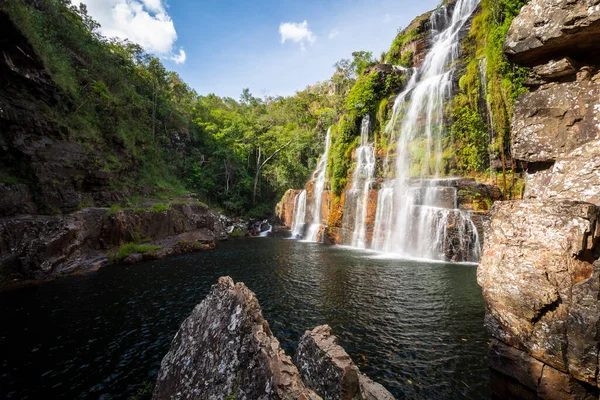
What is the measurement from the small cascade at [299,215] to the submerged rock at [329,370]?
26.1 m

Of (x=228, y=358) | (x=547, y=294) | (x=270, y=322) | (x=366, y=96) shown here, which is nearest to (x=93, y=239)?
(x=270, y=322)

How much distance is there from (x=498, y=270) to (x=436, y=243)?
1286 cm

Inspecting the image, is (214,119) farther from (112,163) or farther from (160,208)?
(160,208)

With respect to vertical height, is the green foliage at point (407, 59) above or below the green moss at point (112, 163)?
above

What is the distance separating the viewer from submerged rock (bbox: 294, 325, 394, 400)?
284 centimetres

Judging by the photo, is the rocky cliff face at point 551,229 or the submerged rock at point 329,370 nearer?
the submerged rock at point 329,370

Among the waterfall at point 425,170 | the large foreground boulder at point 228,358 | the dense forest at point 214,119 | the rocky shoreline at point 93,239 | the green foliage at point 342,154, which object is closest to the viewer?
the large foreground boulder at point 228,358

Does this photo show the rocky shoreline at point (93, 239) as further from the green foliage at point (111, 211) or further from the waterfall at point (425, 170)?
the waterfall at point (425, 170)

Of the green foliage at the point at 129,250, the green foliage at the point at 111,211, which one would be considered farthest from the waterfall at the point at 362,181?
the green foliage at the point at 111,211

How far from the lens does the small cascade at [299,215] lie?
98.9 feet

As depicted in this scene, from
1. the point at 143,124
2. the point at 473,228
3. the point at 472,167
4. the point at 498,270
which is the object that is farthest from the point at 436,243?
the point at 143,124

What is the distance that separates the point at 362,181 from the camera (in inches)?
987

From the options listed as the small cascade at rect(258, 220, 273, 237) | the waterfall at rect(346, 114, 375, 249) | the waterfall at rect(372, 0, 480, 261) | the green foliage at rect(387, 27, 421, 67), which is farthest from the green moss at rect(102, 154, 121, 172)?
the green foliage at rect(387, 27, 421, 67)

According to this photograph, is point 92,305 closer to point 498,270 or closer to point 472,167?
point 498,270
